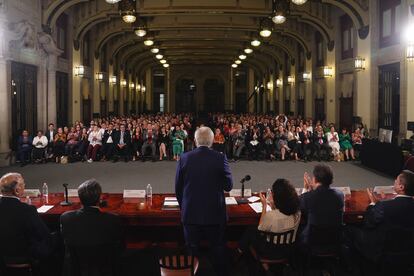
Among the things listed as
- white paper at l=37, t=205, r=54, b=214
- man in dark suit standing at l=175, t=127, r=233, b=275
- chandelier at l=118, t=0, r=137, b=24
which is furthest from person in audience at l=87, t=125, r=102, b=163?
man in dark suit standing at l=175, t=127, r=233, b=275

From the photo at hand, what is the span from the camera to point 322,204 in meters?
4.95

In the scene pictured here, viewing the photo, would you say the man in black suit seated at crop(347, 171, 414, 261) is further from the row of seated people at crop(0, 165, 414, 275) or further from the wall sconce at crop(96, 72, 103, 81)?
the wall sconce at crop(96, 72, 103, 81)

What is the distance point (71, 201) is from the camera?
6.22 meters

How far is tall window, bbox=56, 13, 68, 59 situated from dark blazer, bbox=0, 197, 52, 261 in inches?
650

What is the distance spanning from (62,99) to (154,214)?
16191 mm

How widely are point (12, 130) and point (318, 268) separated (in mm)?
12586

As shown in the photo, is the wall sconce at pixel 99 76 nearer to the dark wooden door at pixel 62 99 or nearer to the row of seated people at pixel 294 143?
the dark wooden door at pixel 62 99

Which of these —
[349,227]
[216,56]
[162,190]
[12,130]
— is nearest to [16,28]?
[12,130]

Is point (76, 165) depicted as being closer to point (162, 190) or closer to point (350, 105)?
point (162, 190)

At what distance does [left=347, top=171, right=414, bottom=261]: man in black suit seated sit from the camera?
460 cm

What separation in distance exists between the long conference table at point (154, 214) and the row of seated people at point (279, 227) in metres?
0.47

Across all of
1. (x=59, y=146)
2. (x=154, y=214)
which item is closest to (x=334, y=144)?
(x=59, y=146)

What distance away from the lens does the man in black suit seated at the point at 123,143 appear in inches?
655

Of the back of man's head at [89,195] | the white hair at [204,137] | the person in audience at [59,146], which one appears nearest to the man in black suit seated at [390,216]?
the white hair at [204,137]
